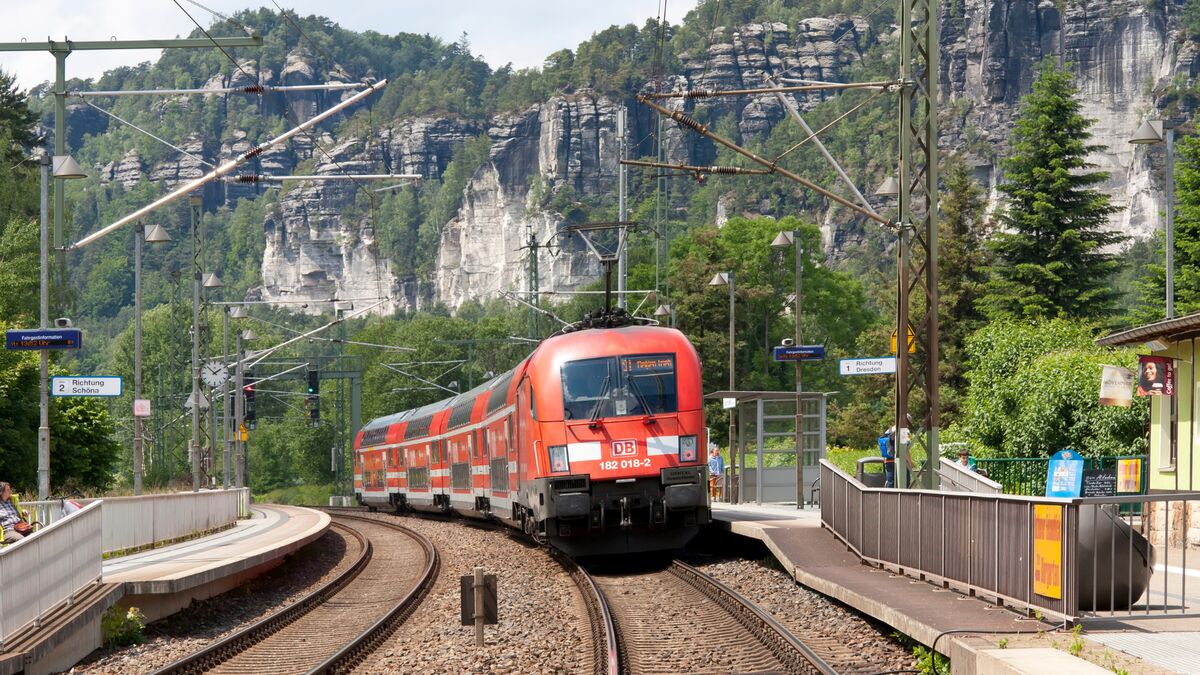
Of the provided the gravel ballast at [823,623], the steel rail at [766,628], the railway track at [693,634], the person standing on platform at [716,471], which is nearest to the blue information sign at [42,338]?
the railway track at [693,634]

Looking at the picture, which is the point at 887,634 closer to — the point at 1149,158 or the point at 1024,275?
the point at 1024,275

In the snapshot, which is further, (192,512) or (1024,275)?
(1024,275)

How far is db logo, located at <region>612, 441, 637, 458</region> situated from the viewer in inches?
890

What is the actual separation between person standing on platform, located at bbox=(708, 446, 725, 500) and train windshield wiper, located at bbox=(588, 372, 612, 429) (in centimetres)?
1824

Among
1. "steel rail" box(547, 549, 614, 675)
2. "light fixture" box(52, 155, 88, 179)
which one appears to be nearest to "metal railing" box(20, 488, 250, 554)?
"light fixture" box(52, 155, 88, 179)

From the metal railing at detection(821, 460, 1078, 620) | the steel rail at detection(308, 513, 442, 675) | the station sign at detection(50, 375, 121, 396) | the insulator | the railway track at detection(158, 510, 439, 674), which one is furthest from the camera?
the station sign at detection(50, 375, 121, 396)

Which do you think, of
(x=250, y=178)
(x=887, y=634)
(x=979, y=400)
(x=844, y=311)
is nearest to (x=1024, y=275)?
(x=979, y=400)

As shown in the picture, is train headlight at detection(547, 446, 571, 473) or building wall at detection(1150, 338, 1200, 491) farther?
building wall at detection(1150, 338, 1200, 491)

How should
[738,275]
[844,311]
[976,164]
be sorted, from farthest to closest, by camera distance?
1. [976,164]
2. [844,311]
3. [738,275]

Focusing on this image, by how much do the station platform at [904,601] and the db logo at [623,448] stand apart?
6.60ft

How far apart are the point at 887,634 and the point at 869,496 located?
14.7 feet

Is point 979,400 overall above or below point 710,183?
below

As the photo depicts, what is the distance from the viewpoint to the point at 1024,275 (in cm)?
6353

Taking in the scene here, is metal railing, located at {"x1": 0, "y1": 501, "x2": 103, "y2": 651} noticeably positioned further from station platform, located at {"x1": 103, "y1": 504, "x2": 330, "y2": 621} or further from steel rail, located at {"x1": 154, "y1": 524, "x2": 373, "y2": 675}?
steel rail, located at {"x1": 154, "y1": 524, "x2": 373, "y2": 675}
